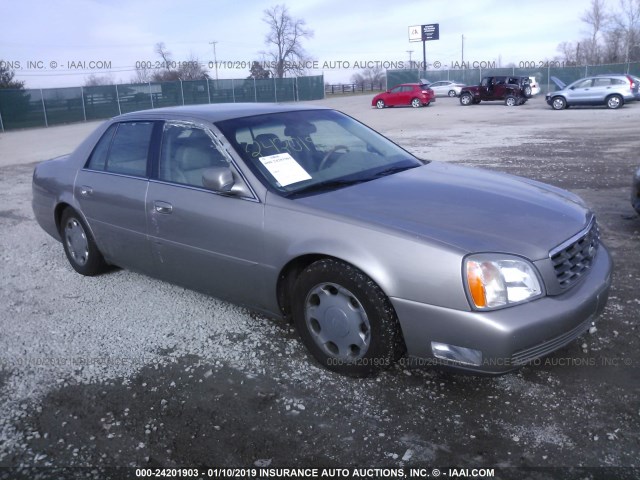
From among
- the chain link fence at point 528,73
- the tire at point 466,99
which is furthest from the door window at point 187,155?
the chain link fence at point 528,73

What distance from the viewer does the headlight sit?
2.69 m

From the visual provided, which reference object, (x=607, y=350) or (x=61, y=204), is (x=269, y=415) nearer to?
(x=607, y=350)

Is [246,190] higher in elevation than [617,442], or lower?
higher

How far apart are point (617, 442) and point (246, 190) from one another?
2.35m

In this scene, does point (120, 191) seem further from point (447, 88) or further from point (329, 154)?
point (447, 88)

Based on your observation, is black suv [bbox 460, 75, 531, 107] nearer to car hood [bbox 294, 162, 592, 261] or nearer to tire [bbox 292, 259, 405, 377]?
car hood [bbox 294, 162, 592, 261]

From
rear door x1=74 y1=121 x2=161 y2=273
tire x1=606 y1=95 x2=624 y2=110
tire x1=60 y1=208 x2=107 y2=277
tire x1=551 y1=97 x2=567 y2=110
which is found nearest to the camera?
rear door x1=74 y1=121 x2=161 y2=273

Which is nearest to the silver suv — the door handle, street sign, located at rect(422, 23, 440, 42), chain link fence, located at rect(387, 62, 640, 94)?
chain link fence, located at rect(387, 62, 640, 94)

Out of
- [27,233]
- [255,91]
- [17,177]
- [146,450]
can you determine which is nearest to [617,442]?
[146,450]

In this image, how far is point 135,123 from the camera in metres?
4.48

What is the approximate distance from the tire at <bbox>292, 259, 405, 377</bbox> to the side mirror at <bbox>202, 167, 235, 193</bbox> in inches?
29.4

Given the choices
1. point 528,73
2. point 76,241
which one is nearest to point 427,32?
point 528,73

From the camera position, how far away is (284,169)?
361 cm

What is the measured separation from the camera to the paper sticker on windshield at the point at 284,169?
11.7ft
